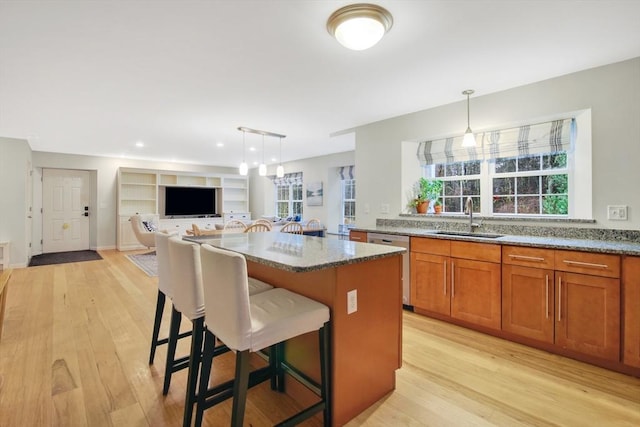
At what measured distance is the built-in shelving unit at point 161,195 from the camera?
7.66m

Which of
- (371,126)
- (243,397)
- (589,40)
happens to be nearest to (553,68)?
(589,40)

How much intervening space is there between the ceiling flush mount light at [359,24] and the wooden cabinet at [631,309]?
226 cm

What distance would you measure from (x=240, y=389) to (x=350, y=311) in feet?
2.19

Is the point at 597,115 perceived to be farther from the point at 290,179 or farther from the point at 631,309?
the point at 290,179

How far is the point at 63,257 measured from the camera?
658cm

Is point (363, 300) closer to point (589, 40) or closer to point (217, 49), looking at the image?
point (217, 49)

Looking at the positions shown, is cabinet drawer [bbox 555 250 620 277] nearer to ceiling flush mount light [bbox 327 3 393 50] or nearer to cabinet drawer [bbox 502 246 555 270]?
cabinet drawer [bbox 502 246 555 270]

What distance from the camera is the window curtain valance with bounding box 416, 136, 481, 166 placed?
11.7 ft

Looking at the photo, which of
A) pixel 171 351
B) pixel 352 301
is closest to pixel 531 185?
pixel 352 301

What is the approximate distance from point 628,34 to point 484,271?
6.45ft

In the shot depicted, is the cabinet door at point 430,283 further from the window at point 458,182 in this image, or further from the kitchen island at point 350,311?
the kitchen island at point 350,311

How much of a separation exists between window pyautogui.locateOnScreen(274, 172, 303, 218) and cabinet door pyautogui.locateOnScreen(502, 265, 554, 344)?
6106 millimetres

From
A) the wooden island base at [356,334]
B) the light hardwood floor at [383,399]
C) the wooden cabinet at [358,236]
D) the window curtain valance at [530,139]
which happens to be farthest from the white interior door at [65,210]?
the window curtain valance at [530,139]

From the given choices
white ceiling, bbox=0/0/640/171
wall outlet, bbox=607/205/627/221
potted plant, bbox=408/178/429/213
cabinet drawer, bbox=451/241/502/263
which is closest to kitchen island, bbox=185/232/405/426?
cabinet drawer, bbox=451/241/502/263
